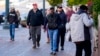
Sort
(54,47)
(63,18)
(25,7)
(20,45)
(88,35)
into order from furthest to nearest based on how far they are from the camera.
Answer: (25,7) → (20,45) → (63,18) → (54,47) → (88,35)

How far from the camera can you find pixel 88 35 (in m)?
9.77

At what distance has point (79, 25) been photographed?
384 inches

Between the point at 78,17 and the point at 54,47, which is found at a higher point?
the point at 78,17

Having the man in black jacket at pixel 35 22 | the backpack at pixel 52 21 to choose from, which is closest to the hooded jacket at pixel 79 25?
the backpack at pixel 52 21

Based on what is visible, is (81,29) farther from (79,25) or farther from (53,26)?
(53,26)

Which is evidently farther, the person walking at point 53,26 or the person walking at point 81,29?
the person walking at point 53,26

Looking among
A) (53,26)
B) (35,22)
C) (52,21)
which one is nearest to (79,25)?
(53,26)

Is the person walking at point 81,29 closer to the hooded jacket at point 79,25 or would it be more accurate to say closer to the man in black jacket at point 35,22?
the hooded jacket at point 79,25

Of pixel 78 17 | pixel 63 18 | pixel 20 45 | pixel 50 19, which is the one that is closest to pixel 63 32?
pixel 63 18

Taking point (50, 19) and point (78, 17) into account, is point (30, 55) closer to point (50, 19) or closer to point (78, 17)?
point (50, 19)

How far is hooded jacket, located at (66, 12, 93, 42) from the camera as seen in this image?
9672 mm

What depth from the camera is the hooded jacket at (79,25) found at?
9.67m

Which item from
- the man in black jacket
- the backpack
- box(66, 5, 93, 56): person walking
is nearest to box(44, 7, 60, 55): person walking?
the backpack

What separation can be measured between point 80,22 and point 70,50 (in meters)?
5.45
